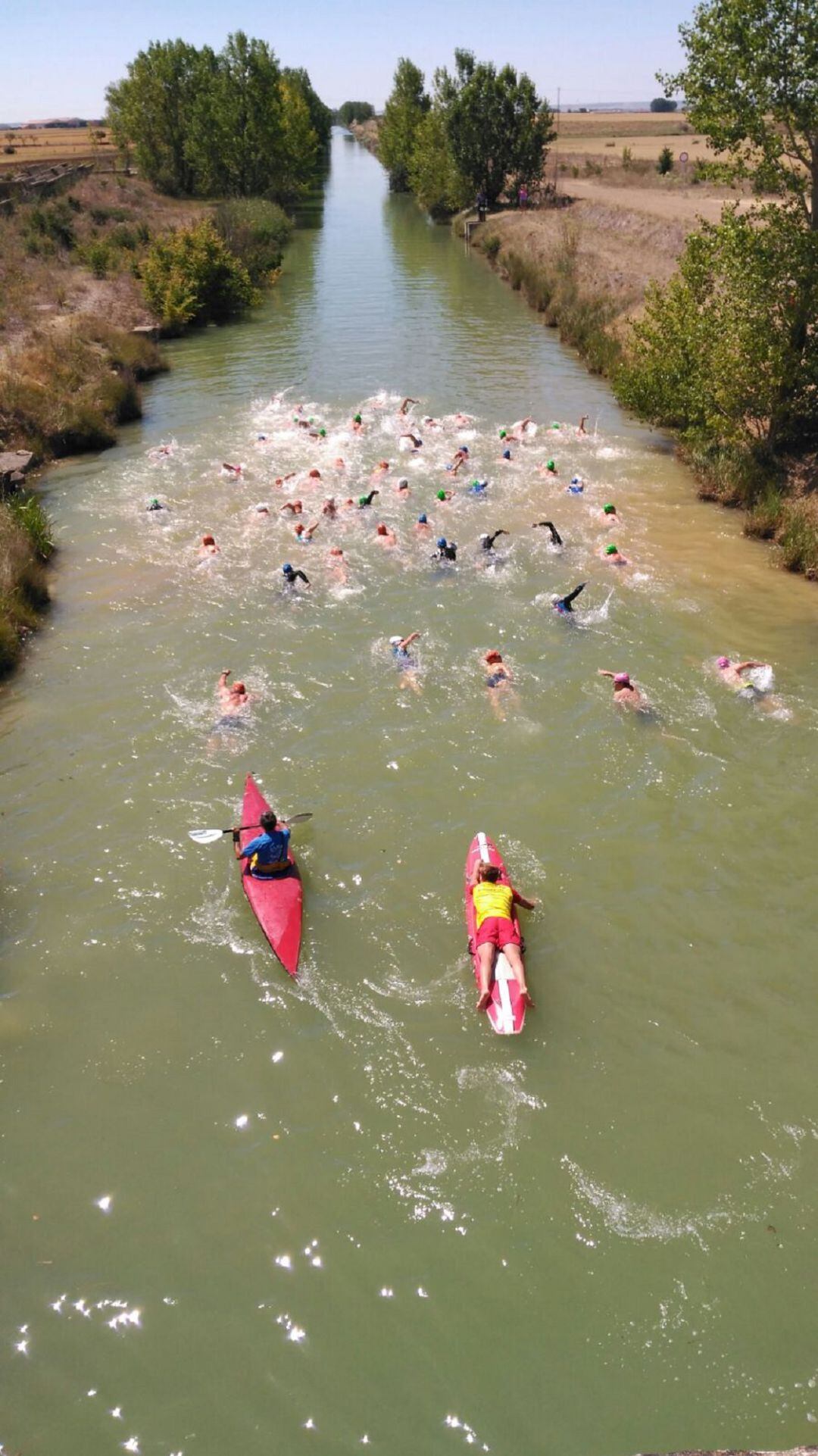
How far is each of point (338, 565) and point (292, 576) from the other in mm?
1262

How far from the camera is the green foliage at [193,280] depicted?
36281 mm

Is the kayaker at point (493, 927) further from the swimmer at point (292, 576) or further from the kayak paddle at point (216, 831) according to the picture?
the swimmer at point (292, 576)

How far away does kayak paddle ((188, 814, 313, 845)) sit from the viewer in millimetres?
10445

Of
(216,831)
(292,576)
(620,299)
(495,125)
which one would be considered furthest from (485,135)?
(216,831)

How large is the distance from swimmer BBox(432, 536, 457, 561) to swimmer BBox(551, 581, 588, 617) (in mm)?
2548

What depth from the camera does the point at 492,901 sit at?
373 inches

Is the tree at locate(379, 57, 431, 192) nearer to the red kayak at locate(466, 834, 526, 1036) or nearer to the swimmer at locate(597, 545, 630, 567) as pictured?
the swimmer at locate(597, 545, 630, 567)

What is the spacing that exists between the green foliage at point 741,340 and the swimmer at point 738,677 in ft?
27.7

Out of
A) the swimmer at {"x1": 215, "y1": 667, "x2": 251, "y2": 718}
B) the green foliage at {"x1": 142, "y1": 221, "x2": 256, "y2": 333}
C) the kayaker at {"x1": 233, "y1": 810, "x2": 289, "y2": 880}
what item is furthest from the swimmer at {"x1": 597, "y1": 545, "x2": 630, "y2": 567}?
the green foliage at {"x1": 142, "y1": 221, "x2": 256, "y2": 333}

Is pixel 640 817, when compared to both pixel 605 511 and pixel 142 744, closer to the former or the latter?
pixel 142 744

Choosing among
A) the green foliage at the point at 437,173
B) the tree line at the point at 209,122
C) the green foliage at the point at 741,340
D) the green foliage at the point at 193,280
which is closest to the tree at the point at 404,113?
the green foliage at the point at 437,173

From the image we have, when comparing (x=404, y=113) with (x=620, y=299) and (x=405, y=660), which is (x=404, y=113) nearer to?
(x=620, y=299)

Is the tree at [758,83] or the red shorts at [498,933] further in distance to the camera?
the tree at [758,83]


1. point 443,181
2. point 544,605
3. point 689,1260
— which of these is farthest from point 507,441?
point 443,181
